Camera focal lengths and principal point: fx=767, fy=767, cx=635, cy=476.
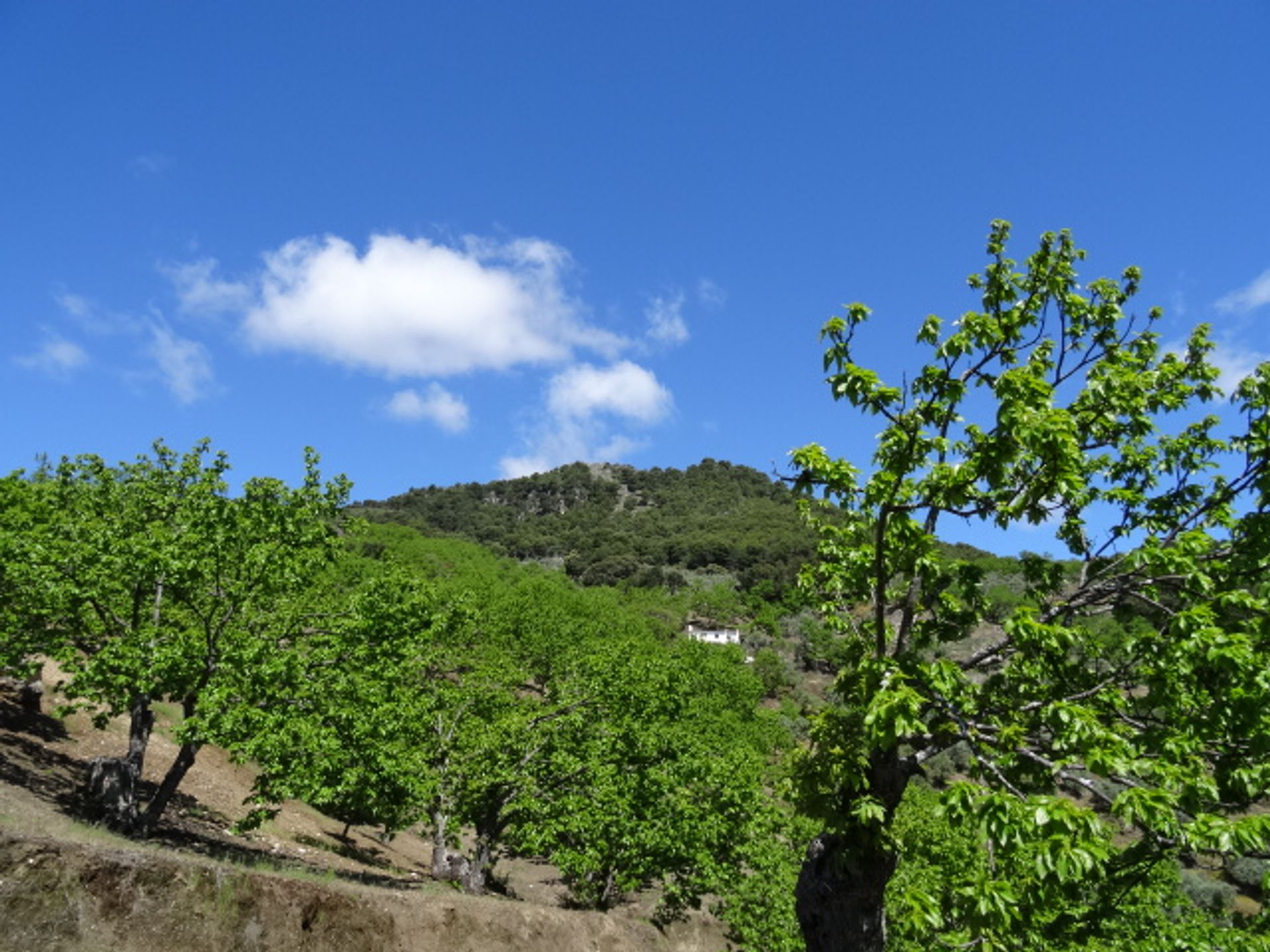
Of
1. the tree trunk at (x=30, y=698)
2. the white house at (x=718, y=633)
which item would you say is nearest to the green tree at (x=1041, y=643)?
the tree trunk at (x=30, y=698)

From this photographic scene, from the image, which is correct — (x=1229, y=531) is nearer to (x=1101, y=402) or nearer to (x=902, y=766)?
(x=1101, y=402)

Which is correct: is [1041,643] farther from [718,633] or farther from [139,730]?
[718,633]

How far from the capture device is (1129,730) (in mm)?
8930

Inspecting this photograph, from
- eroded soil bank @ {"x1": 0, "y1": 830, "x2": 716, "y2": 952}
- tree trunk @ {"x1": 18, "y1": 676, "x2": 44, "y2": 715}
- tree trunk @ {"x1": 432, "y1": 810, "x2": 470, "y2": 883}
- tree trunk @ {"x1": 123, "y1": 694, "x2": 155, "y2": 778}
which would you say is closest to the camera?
eroded soil bank @ {"x1": 0, "y1": 830, "x2": 716, "y2": 952}

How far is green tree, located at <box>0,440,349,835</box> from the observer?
16547mm

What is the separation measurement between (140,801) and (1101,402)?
2737cm

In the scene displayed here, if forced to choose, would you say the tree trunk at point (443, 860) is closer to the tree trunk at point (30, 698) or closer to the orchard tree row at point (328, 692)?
the orchard tree row at point (328, 692)

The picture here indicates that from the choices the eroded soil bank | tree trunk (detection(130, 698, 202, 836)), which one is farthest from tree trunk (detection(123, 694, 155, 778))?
the eroded soil bank

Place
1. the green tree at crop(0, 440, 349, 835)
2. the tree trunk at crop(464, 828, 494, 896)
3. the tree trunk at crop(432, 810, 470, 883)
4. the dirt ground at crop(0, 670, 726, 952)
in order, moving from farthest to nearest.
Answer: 1. the tree trunk at crop(432, 810, 470, 883)
2. the tree trunk at crop(464, 828, 494, 896)
3. the green tree at crop(0, 440, 349, 835)
4. the dirt ground at crop(0, 670, 726, 952)

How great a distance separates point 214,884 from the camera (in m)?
14.5

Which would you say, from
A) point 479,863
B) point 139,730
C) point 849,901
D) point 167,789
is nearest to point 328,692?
point 167,789

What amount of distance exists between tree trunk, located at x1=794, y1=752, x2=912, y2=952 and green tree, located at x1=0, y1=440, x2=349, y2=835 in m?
12.3

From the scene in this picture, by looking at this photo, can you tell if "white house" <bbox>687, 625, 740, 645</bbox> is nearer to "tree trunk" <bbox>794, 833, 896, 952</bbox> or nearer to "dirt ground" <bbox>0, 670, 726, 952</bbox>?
"dirt ground" <bbox>0, 670, 726, 952</bbox>

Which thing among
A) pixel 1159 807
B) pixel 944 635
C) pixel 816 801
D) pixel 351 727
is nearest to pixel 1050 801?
pixel 1159 807
